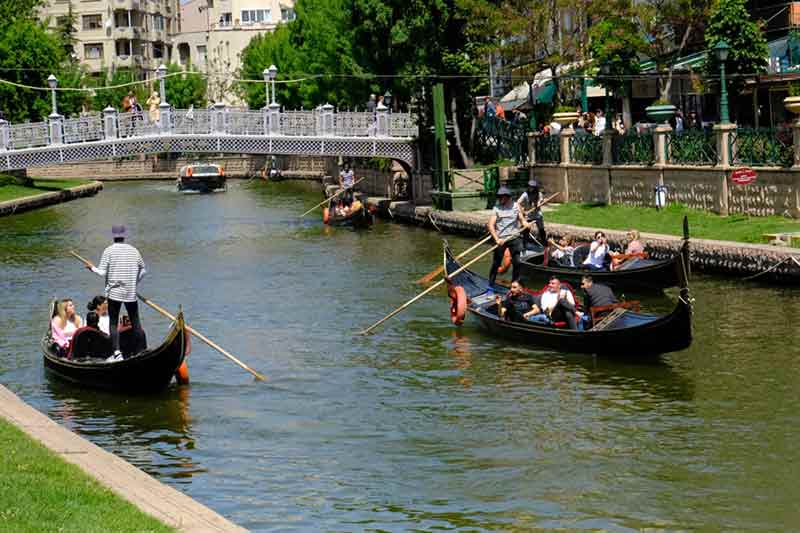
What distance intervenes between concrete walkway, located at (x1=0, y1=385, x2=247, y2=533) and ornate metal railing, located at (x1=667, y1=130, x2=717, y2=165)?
1973 centimetres

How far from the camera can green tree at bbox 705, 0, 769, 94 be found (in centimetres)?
3481

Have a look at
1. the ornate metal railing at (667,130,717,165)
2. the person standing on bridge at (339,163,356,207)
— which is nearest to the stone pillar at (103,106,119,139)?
the person standing on bridge at (339,163,356,207)

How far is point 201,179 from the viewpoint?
64.9 m

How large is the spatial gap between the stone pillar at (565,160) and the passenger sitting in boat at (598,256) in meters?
12.0

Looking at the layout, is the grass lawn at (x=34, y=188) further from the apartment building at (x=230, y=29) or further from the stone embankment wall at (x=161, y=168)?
the apartment building at (x=230, y=29)

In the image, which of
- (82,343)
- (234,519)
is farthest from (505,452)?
(82,343)

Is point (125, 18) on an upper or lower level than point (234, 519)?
upper

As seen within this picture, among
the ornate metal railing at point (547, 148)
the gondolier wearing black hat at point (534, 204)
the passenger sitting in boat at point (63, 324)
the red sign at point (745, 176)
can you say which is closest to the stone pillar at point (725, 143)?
the red sign at point (745, 176)

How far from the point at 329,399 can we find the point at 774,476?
6074mm

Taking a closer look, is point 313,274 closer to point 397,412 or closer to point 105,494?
point 397,412

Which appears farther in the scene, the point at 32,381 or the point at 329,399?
the point at 32,381

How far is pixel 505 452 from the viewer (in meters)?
14.9

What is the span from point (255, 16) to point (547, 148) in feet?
234

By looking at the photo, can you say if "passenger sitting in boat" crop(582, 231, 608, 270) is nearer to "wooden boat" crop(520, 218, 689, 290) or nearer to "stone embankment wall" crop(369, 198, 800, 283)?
"wooden boat" crop(520, 218, 689, 290)
